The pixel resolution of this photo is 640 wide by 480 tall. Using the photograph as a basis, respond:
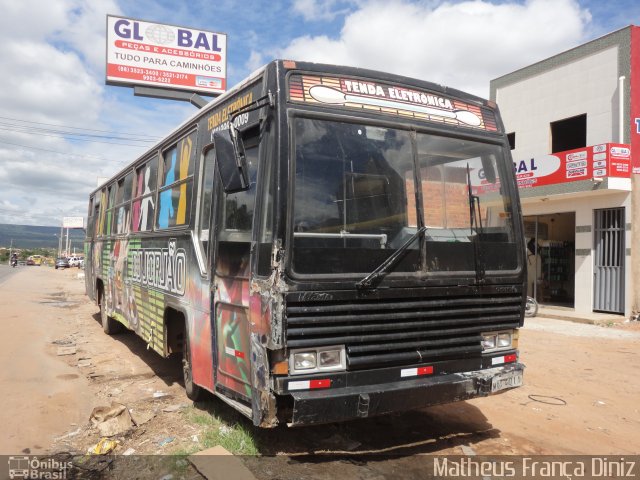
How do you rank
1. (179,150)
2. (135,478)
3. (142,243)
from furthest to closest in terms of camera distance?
1. (142,243)
2. (179,150)
3. (135,478)

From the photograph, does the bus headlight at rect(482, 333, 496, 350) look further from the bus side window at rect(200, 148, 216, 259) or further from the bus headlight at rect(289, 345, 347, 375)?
the bus side window at rect(200, 148, 216, 259)

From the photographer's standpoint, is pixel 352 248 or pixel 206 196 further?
pixel 206 196

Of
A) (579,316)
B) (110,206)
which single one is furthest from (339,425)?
(579,316)

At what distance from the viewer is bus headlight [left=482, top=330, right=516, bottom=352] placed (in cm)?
425

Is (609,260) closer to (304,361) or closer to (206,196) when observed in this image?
(206,196)

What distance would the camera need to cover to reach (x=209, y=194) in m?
4.69

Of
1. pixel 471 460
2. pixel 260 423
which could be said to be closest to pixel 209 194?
pixel 260 423

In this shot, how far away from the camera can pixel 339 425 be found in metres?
4.74

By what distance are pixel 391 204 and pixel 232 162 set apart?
1228mm

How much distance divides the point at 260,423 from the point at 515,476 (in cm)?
199

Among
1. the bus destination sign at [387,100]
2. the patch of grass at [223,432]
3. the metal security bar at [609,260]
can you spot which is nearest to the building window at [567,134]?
the metal security bar at [609,260]

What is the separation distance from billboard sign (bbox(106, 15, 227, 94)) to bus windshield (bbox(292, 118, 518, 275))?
18.0 meters

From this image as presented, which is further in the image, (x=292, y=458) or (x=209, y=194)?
(x=209, y=194)

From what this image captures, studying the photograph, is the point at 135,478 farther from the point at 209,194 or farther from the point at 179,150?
the point at 179,150
